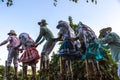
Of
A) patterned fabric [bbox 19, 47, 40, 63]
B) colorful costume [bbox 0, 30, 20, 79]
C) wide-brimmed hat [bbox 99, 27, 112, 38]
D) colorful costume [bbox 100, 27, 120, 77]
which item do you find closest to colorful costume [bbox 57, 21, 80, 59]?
wide-brimmed hat [bbox 99, 27, 112, 38]

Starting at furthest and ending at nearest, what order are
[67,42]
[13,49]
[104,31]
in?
1. [13,49]
2. [67,42]
3. [104,31]

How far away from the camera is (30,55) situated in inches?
566

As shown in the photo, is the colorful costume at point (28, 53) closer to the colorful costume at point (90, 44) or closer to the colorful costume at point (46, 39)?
the colorful costume at point (46, 39)

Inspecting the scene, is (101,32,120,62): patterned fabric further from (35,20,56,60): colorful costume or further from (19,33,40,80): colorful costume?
(19,33,40,80): colorful costume

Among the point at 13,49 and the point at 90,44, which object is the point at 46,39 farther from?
the point at 90,44

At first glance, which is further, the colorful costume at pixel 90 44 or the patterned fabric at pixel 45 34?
the patterned fabric at pixel 45 34

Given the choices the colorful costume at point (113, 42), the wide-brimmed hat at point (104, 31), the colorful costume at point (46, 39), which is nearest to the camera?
the colorful costume at point (113, 42)

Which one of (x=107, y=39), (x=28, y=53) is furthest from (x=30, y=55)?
(x=107, y=39)

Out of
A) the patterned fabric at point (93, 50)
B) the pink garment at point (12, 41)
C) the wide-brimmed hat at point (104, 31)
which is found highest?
the pink garment at point (12, 41)

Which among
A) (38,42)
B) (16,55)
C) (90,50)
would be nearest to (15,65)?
(16,55)

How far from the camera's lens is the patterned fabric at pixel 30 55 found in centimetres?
1430

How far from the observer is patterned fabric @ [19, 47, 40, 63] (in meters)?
14.3

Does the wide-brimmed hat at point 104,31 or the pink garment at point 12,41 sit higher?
the pink garment at point 12,41

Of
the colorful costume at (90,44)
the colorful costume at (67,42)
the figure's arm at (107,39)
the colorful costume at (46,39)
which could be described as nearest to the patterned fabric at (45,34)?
the colorful costume at (46,39)
